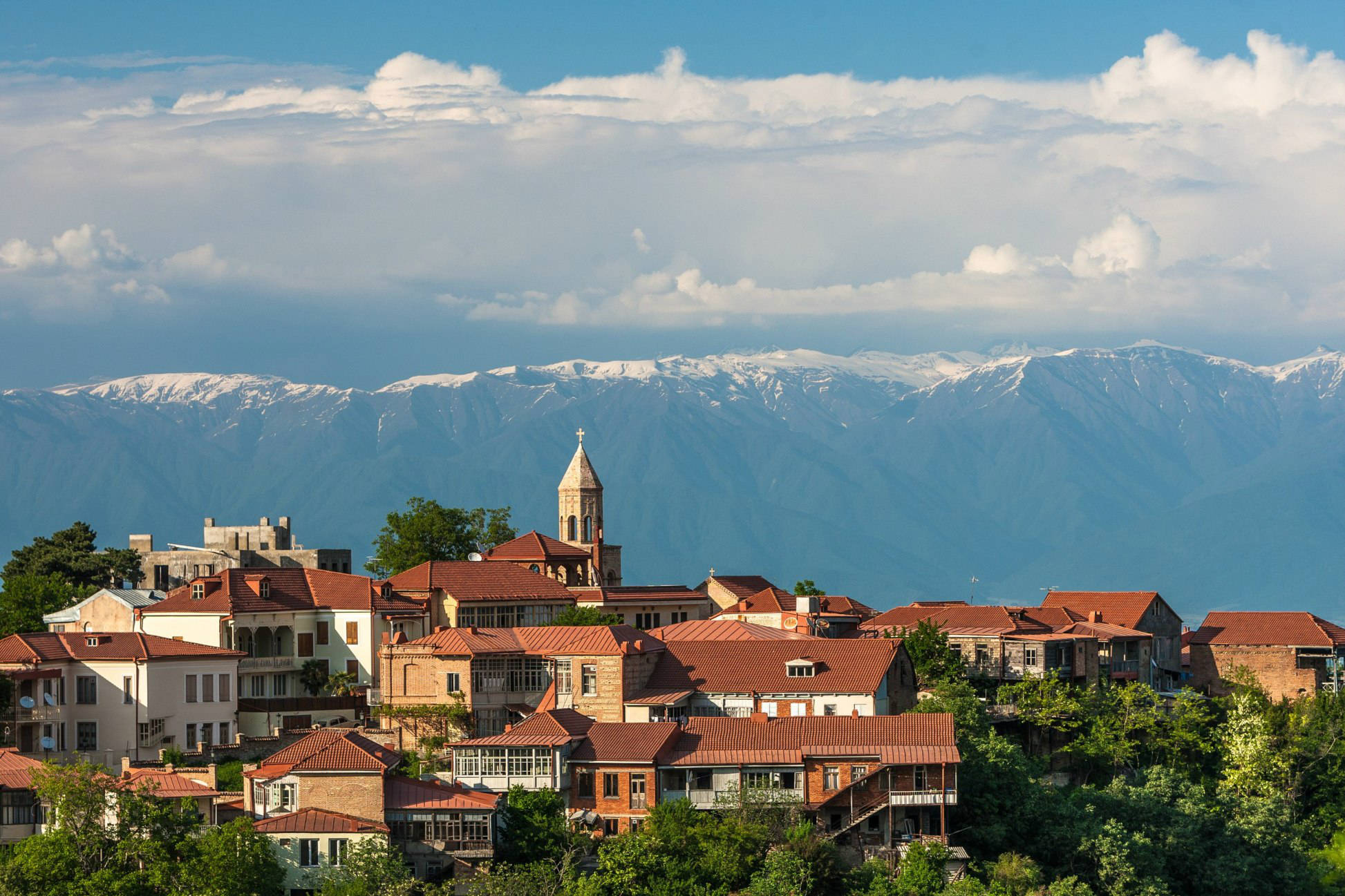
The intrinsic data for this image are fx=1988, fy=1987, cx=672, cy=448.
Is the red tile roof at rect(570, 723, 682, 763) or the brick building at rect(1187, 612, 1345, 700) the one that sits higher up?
the brick building at rect(1187, 612, 1345, 700)

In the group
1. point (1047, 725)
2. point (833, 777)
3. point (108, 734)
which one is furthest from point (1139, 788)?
point (108, 734)

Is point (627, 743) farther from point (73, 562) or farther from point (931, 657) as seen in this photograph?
point (73, 562)

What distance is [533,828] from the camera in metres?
66.3

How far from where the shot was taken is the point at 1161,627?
10925cm

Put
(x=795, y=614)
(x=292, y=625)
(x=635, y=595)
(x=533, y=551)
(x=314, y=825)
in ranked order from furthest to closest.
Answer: (x=533, y=551) → (x=635, y=595) → (x=795, y=614) → (x=292, y=625) → (x=314, y=825)

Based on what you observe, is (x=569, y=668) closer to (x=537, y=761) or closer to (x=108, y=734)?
(x=537, y=761)

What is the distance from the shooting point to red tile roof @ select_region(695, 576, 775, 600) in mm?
112188

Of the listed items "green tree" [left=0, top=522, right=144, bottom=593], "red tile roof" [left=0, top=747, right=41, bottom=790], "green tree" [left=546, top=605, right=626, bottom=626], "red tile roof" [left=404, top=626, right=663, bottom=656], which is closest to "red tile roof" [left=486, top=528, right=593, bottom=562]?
"green tree" [left=546, top=605, right=626, bottom=626]

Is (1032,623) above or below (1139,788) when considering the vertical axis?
above

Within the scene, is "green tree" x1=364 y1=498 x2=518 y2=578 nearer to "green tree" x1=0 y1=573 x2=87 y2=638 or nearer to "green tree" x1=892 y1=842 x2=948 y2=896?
"green tree" x1=0 y1=573 x2=87 y2=638

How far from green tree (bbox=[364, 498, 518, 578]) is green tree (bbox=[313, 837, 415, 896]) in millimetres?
45851

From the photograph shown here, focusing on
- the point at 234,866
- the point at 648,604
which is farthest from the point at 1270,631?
the point at 234,866

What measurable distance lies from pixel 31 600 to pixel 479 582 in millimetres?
21983

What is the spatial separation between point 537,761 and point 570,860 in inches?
201
